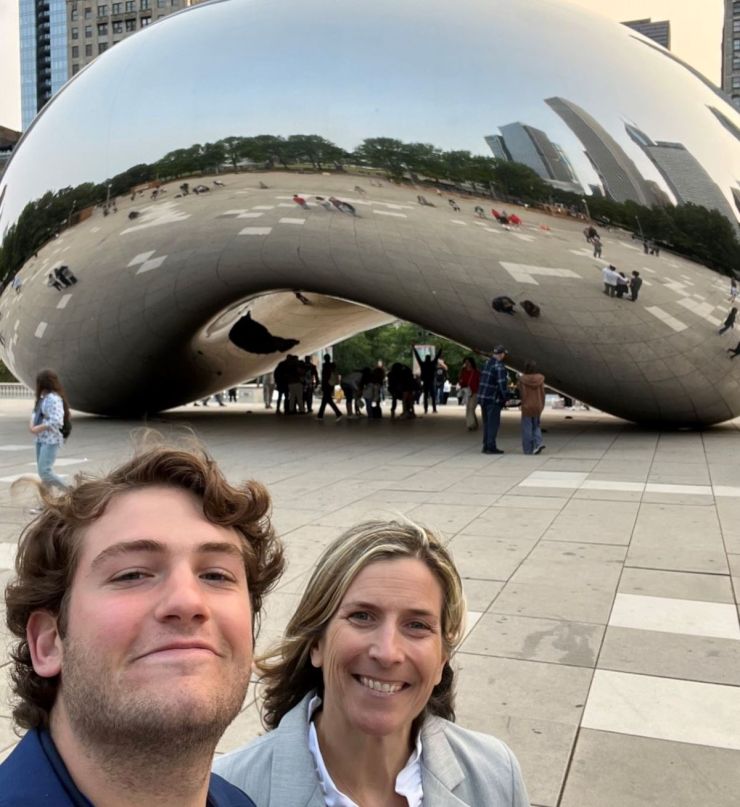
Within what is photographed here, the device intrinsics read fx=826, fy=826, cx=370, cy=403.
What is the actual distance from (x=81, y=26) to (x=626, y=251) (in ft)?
425

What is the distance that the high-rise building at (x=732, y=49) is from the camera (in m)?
133

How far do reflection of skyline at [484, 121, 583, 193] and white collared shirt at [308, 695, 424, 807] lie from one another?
34.3 feet

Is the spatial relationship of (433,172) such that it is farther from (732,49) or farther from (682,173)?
(732,49)

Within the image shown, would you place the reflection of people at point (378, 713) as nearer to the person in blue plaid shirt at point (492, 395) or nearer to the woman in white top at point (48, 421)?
the woman in white top at point (48, 421)

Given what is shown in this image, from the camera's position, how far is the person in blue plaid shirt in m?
11.3

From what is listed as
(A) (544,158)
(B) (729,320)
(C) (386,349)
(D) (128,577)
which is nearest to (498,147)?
(A) (544,158)

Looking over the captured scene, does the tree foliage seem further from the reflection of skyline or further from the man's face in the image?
the man's face

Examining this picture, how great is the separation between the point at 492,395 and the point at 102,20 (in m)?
128

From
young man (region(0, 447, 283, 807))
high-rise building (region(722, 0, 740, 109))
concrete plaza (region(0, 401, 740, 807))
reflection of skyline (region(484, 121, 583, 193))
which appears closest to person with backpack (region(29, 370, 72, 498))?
concrete plaza (region(0, 401, 740, 807))

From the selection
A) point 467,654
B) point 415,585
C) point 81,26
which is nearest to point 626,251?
point 467,654

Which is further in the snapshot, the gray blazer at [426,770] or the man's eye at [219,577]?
the gray blazer at [426,770]

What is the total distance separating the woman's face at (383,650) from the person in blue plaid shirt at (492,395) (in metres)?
9.64

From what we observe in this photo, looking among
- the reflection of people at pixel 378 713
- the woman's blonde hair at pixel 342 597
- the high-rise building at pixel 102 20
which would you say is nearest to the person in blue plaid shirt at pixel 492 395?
the woman's blonde hair at pixel 342 597

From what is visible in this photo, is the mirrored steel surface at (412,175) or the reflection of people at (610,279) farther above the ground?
the mirrored steel surface at (412,175)
